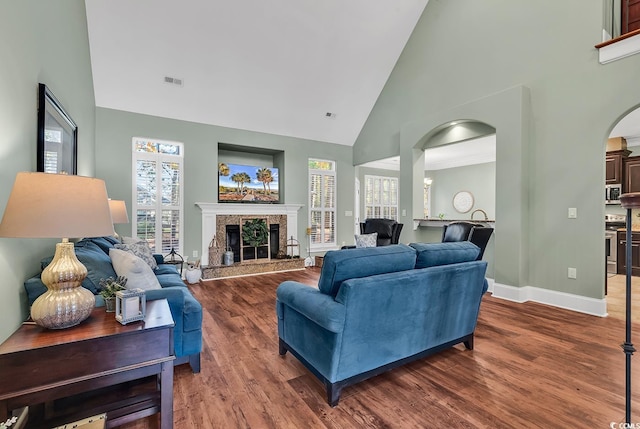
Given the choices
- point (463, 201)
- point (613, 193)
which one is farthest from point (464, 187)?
point (613, 193)

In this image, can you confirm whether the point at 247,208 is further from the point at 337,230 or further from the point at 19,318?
the point at 19,318

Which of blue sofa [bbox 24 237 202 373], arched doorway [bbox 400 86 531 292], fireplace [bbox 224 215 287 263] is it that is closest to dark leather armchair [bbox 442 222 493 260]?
arched doorway [bbox 400 86 531 292]

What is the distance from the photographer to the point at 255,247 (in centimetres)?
624

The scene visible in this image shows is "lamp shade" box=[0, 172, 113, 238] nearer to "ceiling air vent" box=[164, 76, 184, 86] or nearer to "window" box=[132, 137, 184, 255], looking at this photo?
"ceiling air vent" box=[164, 76, 184, 86]

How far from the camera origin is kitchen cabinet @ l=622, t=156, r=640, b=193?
5.55 meters

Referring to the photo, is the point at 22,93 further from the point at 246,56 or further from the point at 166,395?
the point at 246,56

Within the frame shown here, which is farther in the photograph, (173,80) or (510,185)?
(173,80)

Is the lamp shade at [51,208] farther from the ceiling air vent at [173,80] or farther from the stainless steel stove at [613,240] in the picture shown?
the stainless steel stove at [613,240]

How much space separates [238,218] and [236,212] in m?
0.13

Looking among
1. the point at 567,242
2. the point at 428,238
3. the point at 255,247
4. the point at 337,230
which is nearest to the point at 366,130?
the point at 337,230

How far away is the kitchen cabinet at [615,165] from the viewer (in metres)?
5.75

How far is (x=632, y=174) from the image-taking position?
5.63 meters

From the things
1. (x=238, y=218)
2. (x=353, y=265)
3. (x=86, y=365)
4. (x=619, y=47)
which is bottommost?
(x=86, y=365)

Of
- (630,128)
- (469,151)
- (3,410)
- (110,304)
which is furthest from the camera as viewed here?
(469,151)
